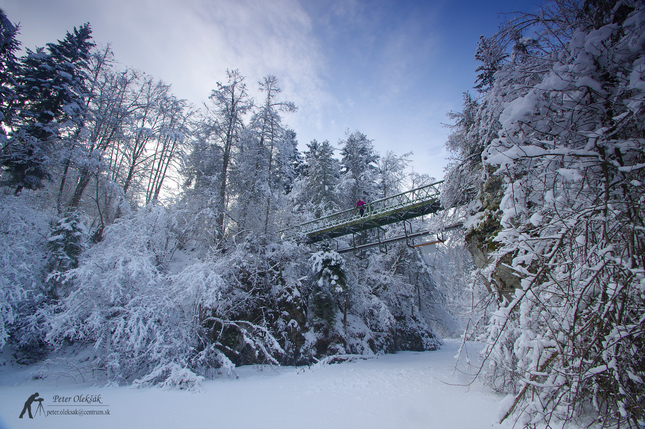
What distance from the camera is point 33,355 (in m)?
7.95

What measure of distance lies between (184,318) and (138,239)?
3.01 meters

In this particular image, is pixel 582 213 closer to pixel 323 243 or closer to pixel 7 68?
pixel 323 243

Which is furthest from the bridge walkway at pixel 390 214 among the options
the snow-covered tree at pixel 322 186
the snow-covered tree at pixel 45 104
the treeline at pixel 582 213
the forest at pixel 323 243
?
the snow-covered tree at pixel 45 104

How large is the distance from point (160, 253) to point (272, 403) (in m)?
6.57

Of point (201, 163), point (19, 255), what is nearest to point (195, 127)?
point (201, 163)

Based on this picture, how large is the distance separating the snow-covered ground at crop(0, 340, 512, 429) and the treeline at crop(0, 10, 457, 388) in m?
0.85

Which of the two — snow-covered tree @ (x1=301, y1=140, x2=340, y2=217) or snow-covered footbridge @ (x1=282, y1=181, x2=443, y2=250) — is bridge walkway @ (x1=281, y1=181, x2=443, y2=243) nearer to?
snow-covered footbridge @ (x1=282, y1=181, x2=443, y2=250)

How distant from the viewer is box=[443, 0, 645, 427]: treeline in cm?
178

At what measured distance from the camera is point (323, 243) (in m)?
13.9

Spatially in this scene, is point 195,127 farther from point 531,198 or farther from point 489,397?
Result: point 489,397

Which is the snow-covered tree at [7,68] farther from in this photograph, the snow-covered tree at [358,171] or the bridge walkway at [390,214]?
the snow-covered tree at [358,171]

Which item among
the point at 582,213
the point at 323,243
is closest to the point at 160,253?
the point at 323,243

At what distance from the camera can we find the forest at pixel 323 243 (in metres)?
1.96

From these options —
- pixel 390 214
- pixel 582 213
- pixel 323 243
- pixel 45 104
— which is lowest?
pixel 582 213
